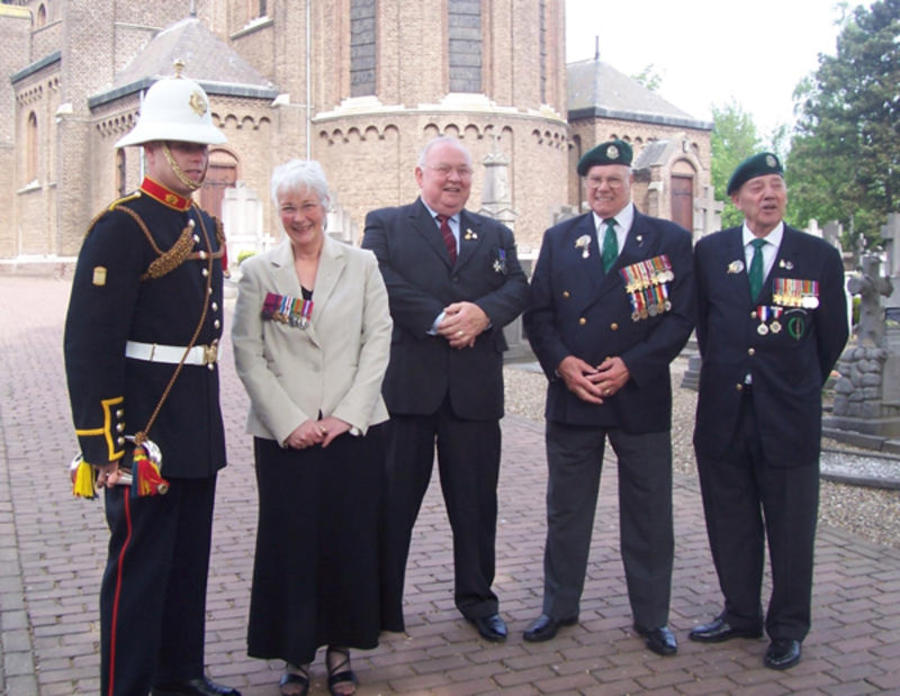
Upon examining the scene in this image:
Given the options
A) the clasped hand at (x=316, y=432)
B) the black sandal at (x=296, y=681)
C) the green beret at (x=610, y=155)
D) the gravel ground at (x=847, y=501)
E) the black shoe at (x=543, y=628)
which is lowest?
the black sandal at (x=296, y=681)

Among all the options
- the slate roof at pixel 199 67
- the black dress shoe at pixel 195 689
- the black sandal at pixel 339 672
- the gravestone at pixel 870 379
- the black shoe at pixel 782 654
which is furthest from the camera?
the slate roof at pixel 199 67

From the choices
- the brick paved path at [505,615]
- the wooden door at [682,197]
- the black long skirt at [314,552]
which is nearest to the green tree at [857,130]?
the wooden door at [682,197]

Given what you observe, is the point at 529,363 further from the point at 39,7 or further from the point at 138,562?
the point at 39,7

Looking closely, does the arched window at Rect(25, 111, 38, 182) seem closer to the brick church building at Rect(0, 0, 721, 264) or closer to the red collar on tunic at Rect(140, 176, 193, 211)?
the brick church building at Rect(0, 0, 721, 264)

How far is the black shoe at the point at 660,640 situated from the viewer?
13.8 ft

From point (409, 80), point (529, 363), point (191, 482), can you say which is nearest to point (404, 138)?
point (409, 80)

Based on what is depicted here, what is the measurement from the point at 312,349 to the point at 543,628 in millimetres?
1650

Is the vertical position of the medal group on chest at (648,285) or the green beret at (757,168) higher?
the green beret at (757,168)

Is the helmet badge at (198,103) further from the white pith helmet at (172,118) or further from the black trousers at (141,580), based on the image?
the black trousers at (141,580)

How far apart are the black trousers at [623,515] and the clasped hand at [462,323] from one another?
607 mm

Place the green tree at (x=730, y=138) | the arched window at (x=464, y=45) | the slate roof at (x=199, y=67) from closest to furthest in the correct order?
the arched window at (x=464, y=45) → the slate roof at (x=199, y=67) → the green tree at (x=730, y=138)

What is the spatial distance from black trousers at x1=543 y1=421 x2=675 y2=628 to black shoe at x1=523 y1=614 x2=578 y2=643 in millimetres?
33

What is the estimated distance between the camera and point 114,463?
3330mm

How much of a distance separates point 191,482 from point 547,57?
31407 millimetres
